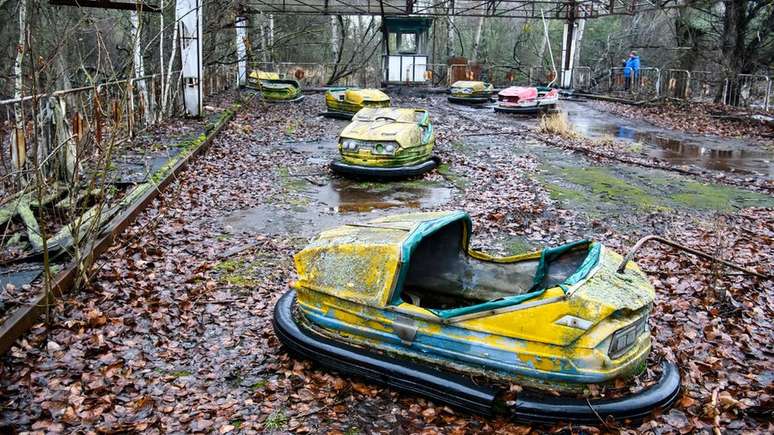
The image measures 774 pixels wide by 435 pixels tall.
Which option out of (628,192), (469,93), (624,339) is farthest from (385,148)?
(469,93)

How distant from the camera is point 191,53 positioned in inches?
516

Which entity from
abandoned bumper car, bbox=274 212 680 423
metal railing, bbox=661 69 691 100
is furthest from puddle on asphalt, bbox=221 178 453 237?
metal railing, bbox=661 69 691 100

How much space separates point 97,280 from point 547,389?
3.39 m

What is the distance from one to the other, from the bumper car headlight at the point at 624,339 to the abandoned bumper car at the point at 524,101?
1459cm

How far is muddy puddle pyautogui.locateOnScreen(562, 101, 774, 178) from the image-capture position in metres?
10.3

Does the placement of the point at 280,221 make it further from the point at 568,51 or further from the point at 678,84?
the point at 568,51

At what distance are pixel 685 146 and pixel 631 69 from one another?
10.9 m

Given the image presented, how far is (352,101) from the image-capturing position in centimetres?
1579

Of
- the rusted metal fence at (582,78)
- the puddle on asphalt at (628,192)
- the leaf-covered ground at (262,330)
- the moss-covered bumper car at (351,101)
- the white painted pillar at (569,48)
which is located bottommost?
the leaf-covered ground at (262,330)

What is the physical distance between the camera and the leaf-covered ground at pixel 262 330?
3.21m

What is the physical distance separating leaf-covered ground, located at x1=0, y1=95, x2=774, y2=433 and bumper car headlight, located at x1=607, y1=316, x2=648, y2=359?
13.5 inches

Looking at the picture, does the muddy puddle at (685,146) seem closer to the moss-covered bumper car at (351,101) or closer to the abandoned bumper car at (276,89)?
the moss-covered bumper car at (351,101)

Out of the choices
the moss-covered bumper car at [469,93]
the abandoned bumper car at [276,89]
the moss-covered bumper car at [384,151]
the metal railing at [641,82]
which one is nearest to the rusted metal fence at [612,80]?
the metal railing at [641,82]

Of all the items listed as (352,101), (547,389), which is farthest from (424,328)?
(352,101)
